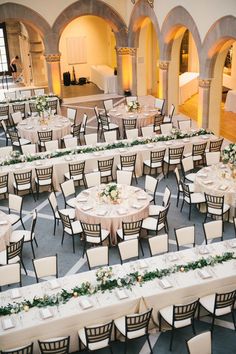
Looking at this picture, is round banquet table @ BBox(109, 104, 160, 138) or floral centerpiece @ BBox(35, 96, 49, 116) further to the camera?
round banquet table @ BBox(109, 104, 160, 138)

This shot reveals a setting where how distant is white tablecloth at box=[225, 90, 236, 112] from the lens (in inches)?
805

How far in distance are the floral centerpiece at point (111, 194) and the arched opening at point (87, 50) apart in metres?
15.2

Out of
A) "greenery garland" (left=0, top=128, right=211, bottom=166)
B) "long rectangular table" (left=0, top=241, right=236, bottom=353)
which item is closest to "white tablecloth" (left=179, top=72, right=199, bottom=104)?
"greenery garland" (left=0, top=128, right=211, bottom=166)

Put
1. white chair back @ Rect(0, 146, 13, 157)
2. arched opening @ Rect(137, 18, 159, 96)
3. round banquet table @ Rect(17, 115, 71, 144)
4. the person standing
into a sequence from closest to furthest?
white chair back @ Rect(0, 146, 13, 157) < round banquet table @ Rect(17, 115, 71, 144) < arched opening @ Rect(137, 18, 159, 96) < the person standing

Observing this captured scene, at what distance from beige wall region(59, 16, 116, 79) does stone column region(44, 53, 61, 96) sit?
4.58 m

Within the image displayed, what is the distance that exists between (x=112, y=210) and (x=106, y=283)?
2.81 metres

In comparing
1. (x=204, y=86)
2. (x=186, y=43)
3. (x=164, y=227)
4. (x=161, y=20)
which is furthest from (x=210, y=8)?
(x=186, y=43)

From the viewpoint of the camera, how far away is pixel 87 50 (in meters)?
26.7

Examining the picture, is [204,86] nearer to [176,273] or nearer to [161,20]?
[161,20]

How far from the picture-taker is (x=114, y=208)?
35.6ft

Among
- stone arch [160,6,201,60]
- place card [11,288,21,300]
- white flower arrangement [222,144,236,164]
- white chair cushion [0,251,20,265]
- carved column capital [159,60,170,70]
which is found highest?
stone arch [160,6,201,60]

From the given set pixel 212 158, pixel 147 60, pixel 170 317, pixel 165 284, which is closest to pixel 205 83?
pixel 212 158

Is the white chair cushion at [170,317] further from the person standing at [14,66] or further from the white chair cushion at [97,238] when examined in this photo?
the person standing at [14,66]

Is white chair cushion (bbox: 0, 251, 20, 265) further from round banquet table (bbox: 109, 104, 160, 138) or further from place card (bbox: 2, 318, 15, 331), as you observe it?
round banquet table (bbox: 109, 104, 160, 138)
